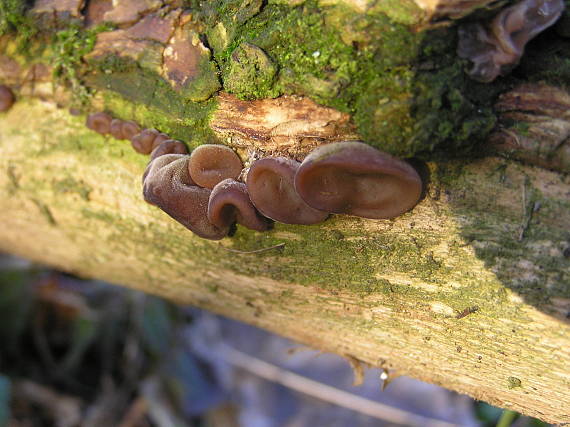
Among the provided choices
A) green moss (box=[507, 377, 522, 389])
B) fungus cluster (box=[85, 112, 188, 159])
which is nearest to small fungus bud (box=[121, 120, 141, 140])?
fungus cluster (box=[85, 112, 188, 159])

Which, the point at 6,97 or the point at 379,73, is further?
the point at 6,97

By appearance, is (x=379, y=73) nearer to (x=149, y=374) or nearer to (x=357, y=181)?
(x=357, y=181)

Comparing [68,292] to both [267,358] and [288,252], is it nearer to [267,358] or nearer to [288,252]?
[267,358]

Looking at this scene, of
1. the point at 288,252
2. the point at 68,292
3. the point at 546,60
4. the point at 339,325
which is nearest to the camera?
the point at 546,60

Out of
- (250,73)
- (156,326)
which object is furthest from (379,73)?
(156,326)

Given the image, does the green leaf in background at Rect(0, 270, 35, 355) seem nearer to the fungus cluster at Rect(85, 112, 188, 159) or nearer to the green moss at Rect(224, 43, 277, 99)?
the fungus cluster at Rect(85, 112, 188, 159)

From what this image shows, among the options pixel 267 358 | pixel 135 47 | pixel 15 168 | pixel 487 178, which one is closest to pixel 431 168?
pixel 487 178
